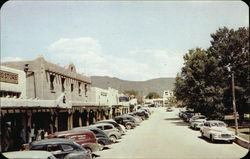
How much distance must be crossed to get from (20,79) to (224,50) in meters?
33.4

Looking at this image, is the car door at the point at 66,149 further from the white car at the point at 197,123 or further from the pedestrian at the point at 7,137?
the white car at the point at 197,123

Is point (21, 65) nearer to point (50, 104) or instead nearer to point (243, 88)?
point (50, 104)

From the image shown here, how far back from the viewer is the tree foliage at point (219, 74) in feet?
147

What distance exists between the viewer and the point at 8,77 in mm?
22172

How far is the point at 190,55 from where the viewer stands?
55000 millimetres

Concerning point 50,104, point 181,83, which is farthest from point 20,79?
point 181,83

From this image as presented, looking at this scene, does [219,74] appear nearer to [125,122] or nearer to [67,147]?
[125,122]

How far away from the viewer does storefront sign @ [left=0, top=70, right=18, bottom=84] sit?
837 inches

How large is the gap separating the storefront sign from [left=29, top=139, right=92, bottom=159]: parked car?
35.1ft

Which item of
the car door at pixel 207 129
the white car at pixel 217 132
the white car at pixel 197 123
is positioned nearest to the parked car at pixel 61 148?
the white car at pixel 217 132

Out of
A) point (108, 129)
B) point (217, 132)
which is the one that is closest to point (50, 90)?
point (108, 129)

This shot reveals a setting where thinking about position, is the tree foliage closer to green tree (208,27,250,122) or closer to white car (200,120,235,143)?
green tree (208,27,250,122)

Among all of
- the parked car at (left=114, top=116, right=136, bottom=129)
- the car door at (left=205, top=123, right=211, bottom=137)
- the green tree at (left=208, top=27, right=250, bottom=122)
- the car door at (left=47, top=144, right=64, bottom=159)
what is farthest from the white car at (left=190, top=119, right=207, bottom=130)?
the car door at (left=47, top=144, right=64, bottom=159)

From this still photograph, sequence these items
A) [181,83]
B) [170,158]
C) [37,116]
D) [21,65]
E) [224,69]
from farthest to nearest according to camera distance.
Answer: [181,83]
[224,69]
[21,65]
[37,116]
[170,158]
